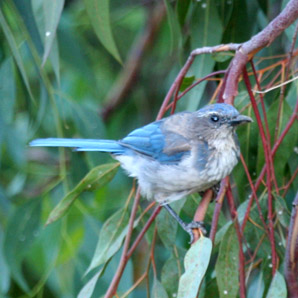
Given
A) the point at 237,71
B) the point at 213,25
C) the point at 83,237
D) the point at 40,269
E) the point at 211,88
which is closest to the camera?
the point at 237,71

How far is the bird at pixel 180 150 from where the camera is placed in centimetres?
244

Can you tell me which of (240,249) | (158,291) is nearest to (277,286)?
(240,249)

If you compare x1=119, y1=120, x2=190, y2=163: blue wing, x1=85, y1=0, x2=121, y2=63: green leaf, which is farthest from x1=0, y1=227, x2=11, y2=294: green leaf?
x1=85, y1=0, x2=121, y2=63: green leaf

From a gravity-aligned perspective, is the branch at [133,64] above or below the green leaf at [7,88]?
below

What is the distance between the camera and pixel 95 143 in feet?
8.99

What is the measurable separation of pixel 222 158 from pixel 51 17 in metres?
0.79

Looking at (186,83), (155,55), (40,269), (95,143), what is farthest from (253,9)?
(40,269)

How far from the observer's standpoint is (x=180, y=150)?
2.66 metres

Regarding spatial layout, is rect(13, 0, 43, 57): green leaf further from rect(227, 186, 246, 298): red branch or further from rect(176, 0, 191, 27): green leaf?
rect(227, 186, 246, 298): red branch

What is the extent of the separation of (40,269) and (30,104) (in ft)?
4.23

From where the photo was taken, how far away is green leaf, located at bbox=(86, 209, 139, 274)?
2.53 m

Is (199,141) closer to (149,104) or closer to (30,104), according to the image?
(30,104)

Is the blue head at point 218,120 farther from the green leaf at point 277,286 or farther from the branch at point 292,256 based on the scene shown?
the green leaf at point 277,286

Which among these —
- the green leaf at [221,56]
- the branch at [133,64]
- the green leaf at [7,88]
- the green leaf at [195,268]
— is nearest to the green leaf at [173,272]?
the green leaf at [195,268]
